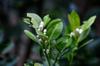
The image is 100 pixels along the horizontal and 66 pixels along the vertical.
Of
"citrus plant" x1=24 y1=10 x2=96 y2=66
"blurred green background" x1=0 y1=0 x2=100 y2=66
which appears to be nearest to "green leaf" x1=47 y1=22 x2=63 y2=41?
"citrus plant" x1=24 y1=10 x2=96 y2=66

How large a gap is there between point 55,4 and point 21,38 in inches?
12.0

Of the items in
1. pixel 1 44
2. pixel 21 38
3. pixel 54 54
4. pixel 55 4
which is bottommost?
pixel 54 54

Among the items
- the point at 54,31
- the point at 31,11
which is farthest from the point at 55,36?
the point at 31,11

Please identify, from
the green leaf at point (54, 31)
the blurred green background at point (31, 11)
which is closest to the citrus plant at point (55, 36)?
the green leaf at point (54, 31)

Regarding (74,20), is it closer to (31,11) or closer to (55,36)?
(55,36)

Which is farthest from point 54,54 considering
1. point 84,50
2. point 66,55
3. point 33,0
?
point 33,0

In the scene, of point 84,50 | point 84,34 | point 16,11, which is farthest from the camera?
point 16,11

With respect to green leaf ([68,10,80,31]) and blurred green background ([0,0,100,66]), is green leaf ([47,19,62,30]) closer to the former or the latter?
green leaf ([68,10,80,31])

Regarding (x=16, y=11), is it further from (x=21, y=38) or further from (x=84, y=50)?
(x=84, y=50)

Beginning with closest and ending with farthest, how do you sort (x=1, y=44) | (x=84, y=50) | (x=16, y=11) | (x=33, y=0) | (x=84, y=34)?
(x=84, y=34), (x=1, y=44), (x=84, y=50), (x=33, y=0), (x=16, y=11)

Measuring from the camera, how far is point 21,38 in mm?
2174

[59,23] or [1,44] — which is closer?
[59,23]

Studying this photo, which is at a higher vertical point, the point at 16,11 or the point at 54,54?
the point at 16,11

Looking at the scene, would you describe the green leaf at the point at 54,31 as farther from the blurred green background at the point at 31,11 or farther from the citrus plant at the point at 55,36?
the blurred green background at the point at 31,11
